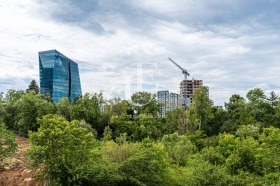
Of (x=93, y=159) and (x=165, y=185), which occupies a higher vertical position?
(x=93, y=159)

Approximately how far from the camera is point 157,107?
35.6 metres

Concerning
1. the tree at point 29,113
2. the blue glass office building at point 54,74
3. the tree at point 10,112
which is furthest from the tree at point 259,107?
the blue glass office building at point 54,74

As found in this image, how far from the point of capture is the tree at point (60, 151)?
396 inches

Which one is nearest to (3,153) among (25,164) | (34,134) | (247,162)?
(25,164)

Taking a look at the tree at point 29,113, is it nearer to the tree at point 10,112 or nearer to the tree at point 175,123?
the tree at point 10,112

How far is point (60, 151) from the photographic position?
34.2 feet

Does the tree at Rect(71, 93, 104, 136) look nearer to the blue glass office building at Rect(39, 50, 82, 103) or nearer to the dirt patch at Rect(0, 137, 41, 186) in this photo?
the dirt patch at Rect(0, 137, 41, 186)

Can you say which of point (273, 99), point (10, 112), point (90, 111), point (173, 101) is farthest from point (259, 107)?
point (10, 112)

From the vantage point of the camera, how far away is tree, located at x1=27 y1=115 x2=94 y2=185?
1006 cm

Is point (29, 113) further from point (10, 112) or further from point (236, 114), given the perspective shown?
point (236, 114)

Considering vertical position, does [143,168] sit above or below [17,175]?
above

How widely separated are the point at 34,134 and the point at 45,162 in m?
1.06

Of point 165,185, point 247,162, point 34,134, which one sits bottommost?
point 165,185

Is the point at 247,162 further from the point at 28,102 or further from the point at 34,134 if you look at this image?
the point at 28,102
